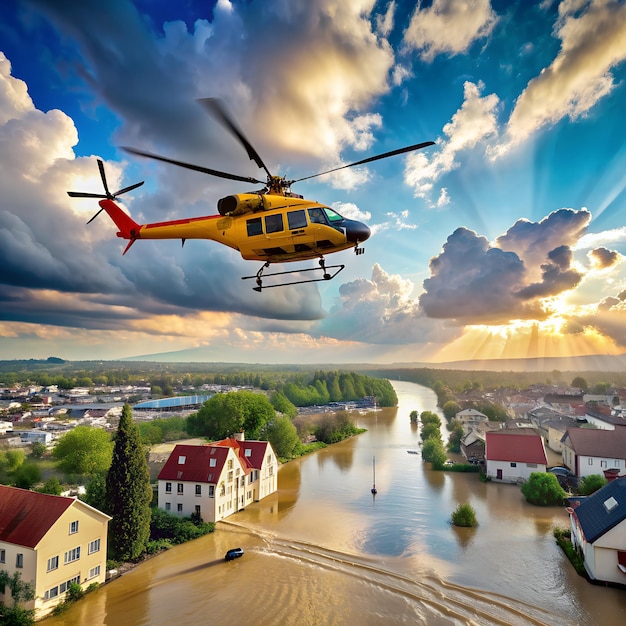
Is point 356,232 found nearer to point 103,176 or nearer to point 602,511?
point 103,176

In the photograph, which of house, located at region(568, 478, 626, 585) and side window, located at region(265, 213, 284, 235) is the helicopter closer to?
side window, located at region(265, 213, 284, 235)

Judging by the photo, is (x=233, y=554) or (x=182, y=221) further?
(x=233, y=554)

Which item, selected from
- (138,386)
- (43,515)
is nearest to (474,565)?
(43,515)

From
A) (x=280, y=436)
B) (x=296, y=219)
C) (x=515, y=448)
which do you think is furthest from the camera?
(x=280, y=436)

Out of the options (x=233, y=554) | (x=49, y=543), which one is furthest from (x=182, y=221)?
(x=233, y=554)

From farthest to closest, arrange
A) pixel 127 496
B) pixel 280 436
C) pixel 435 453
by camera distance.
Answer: pixel 280 436 → pixel 435 453 → pixel 127 496

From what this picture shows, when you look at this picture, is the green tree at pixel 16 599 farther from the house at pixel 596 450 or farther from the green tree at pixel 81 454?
the house at pixel 596 450
